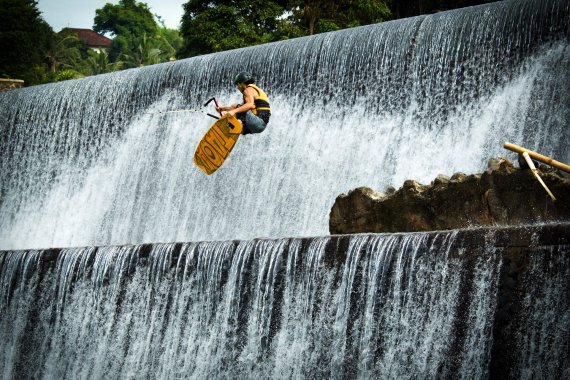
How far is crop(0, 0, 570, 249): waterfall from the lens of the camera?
1633cm

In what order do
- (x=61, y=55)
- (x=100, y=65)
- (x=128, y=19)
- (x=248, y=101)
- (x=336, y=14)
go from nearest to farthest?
(x=248, y=101) → (x=336, y=14) → (x=100, y=65) → (x=61, y=55) → (x=128, y=19)

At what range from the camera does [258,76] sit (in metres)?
19.7

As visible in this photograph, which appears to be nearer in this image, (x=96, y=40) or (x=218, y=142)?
(x=218, y=142)

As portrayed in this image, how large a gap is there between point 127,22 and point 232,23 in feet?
176

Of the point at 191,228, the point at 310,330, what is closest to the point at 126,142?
the point at 191,228

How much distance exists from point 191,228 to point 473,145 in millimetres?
5270

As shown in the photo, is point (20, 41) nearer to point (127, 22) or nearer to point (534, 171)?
point (534, 171)

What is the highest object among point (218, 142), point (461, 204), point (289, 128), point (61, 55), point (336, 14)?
point (61, 55)

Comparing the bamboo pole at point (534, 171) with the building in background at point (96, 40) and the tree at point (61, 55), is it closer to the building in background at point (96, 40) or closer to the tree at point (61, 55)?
the tree at point (61, 55)

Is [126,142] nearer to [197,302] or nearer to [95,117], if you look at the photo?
[95,117]

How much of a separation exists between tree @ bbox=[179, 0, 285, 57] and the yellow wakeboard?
48.5 ft

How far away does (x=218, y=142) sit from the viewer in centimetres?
1572

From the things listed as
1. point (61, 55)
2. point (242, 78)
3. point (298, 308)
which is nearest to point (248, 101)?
point (242, 78)

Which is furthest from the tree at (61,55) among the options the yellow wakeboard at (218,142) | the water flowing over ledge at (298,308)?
the water flowing over ledge at (298,308)
